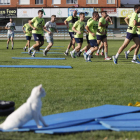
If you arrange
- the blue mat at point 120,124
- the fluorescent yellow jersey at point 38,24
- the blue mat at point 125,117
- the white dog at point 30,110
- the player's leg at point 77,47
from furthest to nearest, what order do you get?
1. the fluorescent yellow jersey at point 38,24
2. the player's leg at point 77,47
3. the blue mat at point 125,117
4. the blue mat at point 120,124
5. the white dog at point 30,110

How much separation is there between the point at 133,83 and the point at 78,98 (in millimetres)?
2246

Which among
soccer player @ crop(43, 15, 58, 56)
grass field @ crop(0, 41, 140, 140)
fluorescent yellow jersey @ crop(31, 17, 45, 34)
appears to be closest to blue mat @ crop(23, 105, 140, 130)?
grass field @ crop(0, 41, 140, 140)

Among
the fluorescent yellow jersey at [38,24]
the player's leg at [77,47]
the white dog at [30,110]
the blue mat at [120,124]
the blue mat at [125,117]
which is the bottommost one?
the player's leg at [77,47]

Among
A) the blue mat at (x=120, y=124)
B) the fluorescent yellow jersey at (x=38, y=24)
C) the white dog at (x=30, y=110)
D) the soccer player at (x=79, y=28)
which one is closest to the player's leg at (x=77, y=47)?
the soccer player at (x=79, y=28)

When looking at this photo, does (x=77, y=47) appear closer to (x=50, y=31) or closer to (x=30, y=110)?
(x=50, y=31)

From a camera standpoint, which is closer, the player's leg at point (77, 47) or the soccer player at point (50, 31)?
the player's leg at point (77, 47)

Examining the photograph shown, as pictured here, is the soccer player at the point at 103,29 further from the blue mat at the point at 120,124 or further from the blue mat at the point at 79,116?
the blue mat at the point at 120,124

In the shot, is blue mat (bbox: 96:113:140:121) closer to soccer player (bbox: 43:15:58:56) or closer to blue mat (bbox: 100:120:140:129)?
blue mat (bbox: 100:120:140:129)

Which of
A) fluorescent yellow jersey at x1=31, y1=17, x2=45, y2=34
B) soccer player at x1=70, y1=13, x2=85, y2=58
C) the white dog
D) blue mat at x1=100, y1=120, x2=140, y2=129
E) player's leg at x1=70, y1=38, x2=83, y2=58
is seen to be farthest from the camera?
fluorescent yellow jersey at x1=31, y1=17, x2=45, y2=34

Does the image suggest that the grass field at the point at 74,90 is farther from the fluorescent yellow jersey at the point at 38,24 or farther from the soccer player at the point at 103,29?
the fluorescent yellow jersey at the point at 38,24

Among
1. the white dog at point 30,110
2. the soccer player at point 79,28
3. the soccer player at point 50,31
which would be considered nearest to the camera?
the white dog at point 30,110

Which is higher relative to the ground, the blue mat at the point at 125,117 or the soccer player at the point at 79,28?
the soccer player at the point at 79,28

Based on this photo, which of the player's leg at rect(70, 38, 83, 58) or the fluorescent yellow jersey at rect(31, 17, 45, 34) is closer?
the player's leg at rect(70, 38, 83, 58)

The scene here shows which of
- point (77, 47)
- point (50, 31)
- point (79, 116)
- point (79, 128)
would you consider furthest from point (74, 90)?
point (50, 31)
